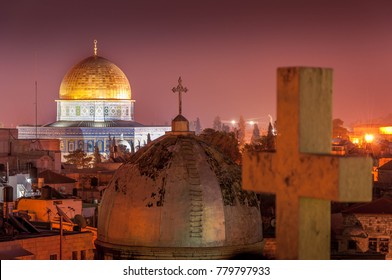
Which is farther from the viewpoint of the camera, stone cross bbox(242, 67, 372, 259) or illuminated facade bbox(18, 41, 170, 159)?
illuminated facade bbox(18, 41, 170, 159)

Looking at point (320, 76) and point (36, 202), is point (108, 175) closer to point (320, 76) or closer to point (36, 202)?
point (36, 202)

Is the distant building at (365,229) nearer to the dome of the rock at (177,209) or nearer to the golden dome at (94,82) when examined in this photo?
the dome of the rock at (177,209)

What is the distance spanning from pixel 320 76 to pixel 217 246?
10066 mm

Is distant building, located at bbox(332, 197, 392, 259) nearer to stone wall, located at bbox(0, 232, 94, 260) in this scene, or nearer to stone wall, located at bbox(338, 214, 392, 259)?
stone wall, located at bbox(338, 214, 392, 259)

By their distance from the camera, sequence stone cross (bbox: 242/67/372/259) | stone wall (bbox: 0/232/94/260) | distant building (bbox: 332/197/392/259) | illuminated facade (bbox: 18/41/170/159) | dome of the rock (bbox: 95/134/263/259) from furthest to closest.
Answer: illuminated facade (bbox: 18/41/170/159)
distant building (bbox: 332/197/392/259)
stone wall (bbox: 0/232/94/260)
dome of the rock (bbox: 95/134/263/259)
stone cross (bbox: 242/67/372/259)

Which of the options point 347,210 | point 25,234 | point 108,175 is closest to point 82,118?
point 108,175

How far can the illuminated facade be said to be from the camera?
3649 inches

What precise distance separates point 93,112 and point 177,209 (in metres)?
80.0

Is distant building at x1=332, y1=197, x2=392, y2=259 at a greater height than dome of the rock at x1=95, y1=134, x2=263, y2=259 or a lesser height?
lesser

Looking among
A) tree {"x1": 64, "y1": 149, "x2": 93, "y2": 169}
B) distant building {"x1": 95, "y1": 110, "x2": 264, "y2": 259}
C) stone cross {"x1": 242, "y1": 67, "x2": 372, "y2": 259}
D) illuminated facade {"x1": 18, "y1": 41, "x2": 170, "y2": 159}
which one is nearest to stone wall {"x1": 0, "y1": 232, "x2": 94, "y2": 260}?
distant building {"x1": 95, "y1": 110, "x2": 264, "y2": 259}

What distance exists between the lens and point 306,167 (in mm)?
6367

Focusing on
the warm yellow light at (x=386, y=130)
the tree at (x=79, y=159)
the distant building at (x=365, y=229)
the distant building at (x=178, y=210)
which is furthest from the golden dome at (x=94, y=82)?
the distant building at (x=178, y=210)
